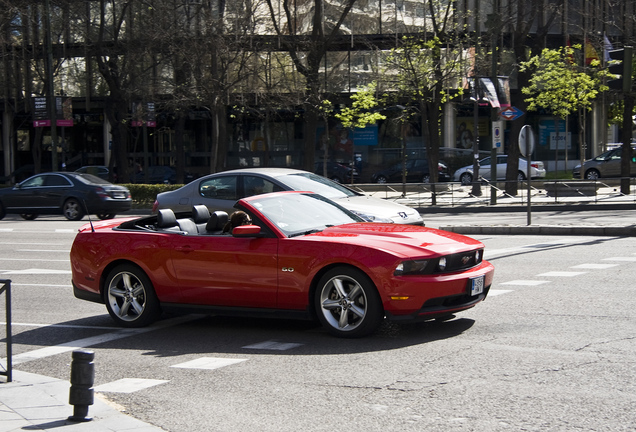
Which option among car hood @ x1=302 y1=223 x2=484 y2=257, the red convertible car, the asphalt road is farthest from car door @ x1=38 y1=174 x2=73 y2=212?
car hood @ x1=302 y1=223 x2=484 y2=257

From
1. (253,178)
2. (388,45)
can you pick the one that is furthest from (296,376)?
(388,45)

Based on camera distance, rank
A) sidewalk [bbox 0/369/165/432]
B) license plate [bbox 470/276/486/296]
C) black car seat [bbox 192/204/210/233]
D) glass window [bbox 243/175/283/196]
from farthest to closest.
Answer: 1. glass window [bbox 243/175/283/196]
2. black car seat [bbox 192/204/210/233]
3. license plate [bbox 470/276/486/296]
4. sidewalk [bbox 0/369/165/432]

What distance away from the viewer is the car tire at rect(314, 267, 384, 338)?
7590mm

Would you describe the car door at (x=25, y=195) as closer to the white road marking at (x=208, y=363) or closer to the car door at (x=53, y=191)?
the car door at (x=53, y=191)

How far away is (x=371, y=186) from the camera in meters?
31.6

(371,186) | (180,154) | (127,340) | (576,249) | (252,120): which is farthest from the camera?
(252,120)

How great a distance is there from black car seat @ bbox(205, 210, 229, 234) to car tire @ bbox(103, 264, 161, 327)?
0.87m

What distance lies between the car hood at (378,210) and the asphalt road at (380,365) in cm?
286

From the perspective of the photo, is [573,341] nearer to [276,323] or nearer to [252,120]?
[276,323]

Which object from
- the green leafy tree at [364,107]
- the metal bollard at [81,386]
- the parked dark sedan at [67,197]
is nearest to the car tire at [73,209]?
the parked dark sedan at [67,197]

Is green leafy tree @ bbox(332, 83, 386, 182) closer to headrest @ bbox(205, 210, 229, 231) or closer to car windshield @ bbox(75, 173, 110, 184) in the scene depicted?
car windshield @ bbox(75, 173, 110, 184)

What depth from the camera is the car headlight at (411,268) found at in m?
7.48

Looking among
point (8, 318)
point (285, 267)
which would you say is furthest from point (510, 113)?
point (8, 318)

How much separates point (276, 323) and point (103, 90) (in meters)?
44.2
